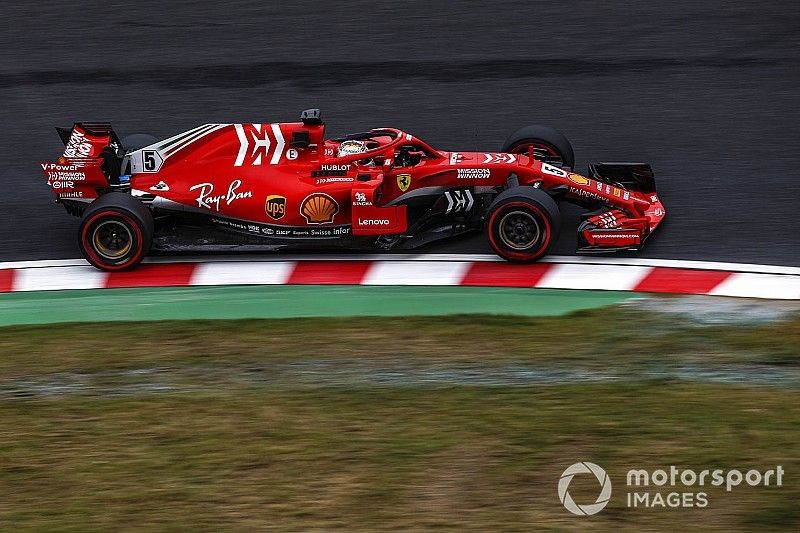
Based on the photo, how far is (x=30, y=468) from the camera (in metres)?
6.93

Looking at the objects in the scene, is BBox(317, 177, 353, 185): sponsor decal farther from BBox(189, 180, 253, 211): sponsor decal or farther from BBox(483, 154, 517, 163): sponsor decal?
BBox(483, 154, 517, 163): sponsor decal

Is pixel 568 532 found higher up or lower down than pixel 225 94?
lower down

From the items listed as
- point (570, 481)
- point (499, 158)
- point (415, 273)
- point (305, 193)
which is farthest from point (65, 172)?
point (570, 481)

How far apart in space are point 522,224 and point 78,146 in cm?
368

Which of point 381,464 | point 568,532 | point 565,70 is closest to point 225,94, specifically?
point 565,70

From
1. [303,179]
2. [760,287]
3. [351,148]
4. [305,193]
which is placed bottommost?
[760,287]

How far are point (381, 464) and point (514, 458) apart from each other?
2.29 feet

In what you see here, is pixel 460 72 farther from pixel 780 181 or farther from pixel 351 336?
pixel 351 336

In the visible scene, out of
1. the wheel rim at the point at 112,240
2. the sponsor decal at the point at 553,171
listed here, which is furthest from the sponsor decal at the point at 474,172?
the wheel rim at the point at 112,240

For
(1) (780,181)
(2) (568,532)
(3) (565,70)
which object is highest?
(3) (565,70)

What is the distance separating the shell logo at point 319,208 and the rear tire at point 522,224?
4.11ft

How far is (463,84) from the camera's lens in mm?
14125

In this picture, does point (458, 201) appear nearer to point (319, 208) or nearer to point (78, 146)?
point (319, 208)

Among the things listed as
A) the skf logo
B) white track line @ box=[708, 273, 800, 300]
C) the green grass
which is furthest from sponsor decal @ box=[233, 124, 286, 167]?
white track line @ box=[708, 273, 800, 300]
